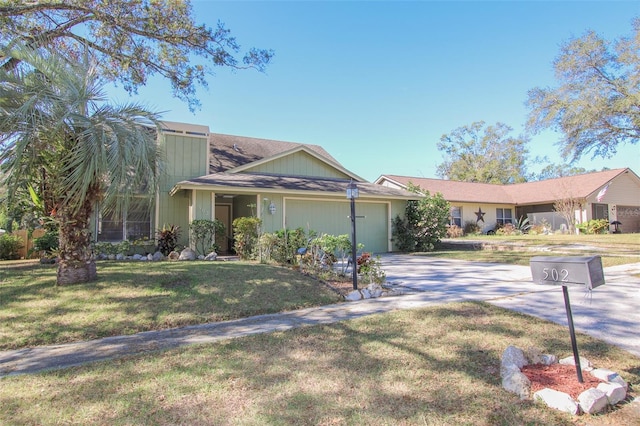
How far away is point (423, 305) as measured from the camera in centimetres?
576

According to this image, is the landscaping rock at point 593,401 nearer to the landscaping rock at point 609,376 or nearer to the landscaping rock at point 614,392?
the landscaping rock at point 614,392

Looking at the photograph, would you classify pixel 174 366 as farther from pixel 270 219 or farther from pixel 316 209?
pixel 316 209

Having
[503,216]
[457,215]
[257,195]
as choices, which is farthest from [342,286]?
[503,216]

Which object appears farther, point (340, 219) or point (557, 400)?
point (340, 219)

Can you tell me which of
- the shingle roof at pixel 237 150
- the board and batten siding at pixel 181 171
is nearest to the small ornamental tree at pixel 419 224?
the shingle roof at pixel 237 150

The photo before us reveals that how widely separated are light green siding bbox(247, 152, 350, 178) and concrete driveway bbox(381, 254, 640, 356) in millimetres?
7110

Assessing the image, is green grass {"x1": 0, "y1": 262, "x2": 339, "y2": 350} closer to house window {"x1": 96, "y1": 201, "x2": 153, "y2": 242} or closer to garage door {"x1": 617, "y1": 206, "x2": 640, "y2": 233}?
house window {"x1": 96, "y1": 201, "x2": 153, "y2": 242}

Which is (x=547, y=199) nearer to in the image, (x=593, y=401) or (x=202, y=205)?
(x=202, y=205)

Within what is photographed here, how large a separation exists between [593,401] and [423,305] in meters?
3.17

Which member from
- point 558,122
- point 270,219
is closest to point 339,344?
point 270,219

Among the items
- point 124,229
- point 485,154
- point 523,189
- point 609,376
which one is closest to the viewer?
point 609,376

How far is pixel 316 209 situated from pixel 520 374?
1119cm

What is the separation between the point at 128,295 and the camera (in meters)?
6.08

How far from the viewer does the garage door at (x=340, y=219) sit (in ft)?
44.4
